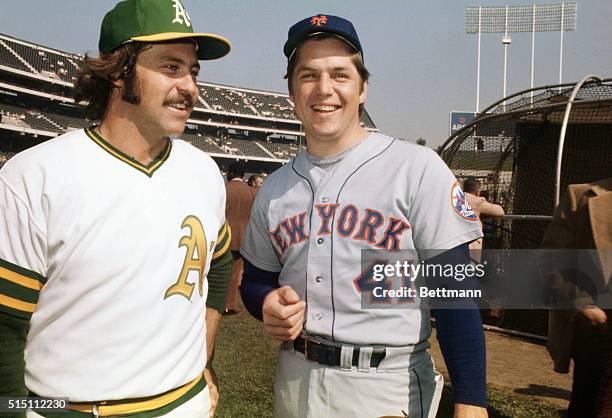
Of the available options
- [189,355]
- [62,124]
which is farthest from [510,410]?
[62,124]

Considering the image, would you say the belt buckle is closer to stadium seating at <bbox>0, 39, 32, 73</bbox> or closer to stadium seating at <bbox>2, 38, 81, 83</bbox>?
stadium seating at <bbox>2, 38, 81, 83</bbox>

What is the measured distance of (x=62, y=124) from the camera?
148 feet

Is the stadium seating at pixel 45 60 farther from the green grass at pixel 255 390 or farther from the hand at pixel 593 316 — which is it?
the hand at pixel 593 316

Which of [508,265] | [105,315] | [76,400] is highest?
[105,315]

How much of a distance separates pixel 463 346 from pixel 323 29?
4.11 feet

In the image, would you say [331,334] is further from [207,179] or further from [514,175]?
[514,175]

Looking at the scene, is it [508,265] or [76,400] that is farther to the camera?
[508,265]

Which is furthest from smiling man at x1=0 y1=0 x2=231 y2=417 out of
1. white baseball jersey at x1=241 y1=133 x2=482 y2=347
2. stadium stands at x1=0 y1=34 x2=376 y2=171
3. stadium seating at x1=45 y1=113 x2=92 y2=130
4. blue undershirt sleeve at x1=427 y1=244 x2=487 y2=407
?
stadium seating at x1=45 y1=113 x2=92 y2=130

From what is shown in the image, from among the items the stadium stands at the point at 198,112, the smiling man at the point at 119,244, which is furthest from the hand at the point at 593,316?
the stadium stands at the point at 198,112

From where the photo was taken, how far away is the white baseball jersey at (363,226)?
1.82m

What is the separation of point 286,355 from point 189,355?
15.5 inches

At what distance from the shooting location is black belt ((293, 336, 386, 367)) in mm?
1844

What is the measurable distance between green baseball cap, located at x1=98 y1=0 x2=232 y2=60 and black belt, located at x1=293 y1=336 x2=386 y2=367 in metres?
1.24

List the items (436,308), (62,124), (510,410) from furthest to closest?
(62,124) → (510,410) → (436,308)
